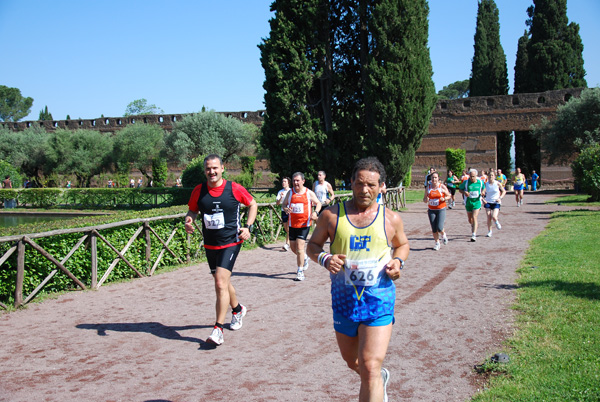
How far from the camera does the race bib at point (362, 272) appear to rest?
3.37 m

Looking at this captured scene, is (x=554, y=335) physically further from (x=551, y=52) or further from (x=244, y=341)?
(x=551, y=52)

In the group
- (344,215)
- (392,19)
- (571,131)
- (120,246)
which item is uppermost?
(392,19)

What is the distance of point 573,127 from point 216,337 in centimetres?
3538

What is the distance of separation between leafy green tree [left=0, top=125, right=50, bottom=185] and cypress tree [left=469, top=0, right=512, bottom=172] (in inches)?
1560

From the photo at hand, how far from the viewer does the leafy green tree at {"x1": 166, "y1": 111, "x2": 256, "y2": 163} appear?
4316 centimetres

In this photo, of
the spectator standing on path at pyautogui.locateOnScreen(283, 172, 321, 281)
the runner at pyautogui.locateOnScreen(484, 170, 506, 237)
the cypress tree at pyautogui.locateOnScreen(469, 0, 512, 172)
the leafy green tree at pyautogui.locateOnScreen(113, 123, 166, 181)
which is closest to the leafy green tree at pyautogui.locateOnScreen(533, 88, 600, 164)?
the cypress tree at pyautogui.locateOnScreen(469, 0, 512, 172)

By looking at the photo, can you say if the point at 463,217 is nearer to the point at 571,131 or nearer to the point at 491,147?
the point at 571,131

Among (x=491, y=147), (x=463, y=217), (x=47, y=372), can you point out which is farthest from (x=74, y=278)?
(x=491, y=147)

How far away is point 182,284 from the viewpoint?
879cm

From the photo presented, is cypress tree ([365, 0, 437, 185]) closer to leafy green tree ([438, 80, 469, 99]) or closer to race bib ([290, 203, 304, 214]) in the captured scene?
race bib ([290, 203, 304, 214])

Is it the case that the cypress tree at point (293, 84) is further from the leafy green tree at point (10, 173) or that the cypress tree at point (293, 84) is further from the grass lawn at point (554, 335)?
the leafy green tree at point (10, 173)

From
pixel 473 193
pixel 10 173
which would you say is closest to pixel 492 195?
pixel 473 193

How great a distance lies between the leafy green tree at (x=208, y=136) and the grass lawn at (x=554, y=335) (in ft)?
118

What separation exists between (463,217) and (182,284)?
13.2 meters
